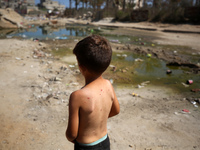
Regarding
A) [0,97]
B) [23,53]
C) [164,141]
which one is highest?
[23,53]

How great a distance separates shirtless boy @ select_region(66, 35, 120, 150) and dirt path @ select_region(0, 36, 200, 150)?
40.1 inches

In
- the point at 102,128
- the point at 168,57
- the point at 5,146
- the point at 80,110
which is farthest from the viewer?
the point at 168,57

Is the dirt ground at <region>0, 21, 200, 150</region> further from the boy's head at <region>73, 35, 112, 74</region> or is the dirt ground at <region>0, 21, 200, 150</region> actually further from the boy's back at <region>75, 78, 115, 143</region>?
the boy's head at <region>73, 35, 112, 74</region>

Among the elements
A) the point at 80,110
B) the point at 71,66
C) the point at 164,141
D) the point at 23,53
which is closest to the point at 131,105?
the point at 164,141

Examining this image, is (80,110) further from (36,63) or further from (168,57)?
(168,57)

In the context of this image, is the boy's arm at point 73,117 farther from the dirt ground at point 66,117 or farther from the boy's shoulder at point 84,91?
the dirt ground at point 66,117

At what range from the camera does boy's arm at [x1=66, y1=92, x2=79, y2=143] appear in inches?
37.9

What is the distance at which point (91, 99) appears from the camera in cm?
99

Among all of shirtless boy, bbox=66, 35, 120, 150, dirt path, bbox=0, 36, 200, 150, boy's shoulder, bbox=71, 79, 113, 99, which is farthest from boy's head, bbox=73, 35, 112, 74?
dirt path, bbox=0, 36, 200, 150

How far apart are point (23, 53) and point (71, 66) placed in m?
2.12

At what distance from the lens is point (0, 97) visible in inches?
115

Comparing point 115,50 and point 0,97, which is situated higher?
point 115,50

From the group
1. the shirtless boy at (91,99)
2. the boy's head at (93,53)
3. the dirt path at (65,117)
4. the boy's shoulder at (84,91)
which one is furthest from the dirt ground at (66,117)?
the boy's head at (93,53)

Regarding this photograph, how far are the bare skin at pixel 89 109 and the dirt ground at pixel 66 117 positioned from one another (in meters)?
1.04
